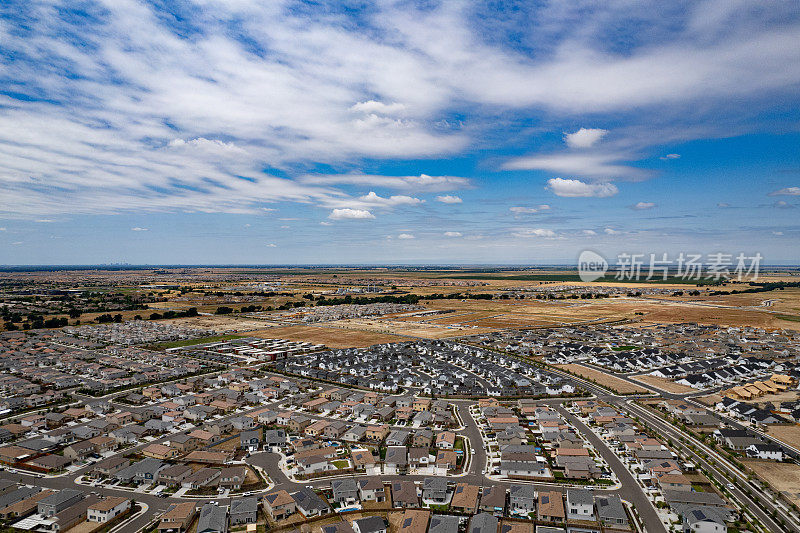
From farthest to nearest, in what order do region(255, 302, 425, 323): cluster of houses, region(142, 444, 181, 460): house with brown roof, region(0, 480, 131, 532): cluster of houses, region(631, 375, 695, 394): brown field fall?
region(255, 302, 425, 323): cluster of houses, region(631, 375, 695, 394): brown field, region(142, 444, 181, 460): house with brown roof, region(0, 480, 131, 532): cluster of houses

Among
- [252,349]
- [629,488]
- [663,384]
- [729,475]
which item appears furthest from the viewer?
[252,349]

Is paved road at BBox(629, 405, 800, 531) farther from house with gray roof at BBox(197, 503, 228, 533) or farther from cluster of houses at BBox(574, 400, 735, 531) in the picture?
house with gray roof at BBox(197, 503, 228, 533)

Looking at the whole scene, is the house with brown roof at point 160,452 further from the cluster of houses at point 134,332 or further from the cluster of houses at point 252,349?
the cluster of houses at point 134,332

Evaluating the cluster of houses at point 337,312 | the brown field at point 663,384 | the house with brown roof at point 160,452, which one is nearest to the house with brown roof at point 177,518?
the house with brown roof at point 160,452

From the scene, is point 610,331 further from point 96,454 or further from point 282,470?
point 96,454

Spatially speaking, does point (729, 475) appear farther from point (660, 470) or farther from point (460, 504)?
point (460, 504)

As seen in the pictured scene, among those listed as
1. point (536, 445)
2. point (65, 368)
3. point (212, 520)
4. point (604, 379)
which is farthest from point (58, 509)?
point (604, 379)

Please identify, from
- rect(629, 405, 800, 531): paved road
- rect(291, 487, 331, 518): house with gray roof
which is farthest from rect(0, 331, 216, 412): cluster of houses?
rect(629, 405, 800, 531): paved road
